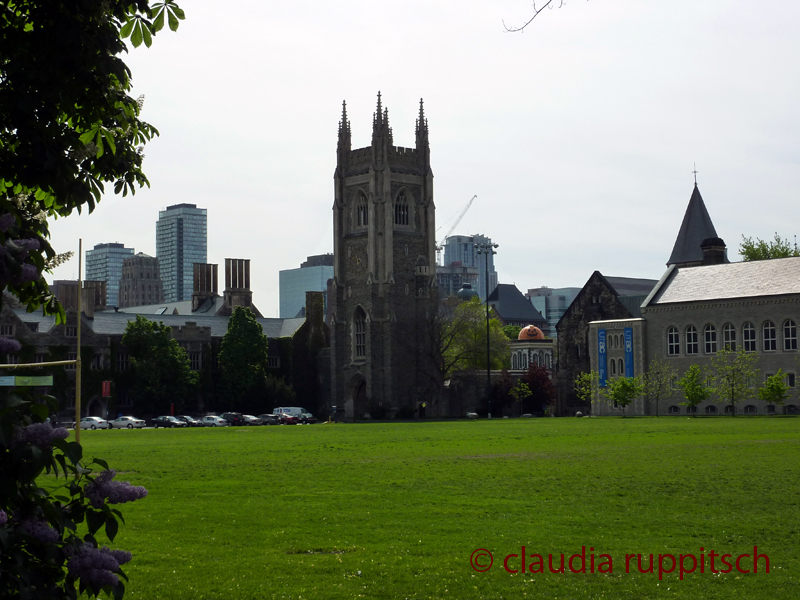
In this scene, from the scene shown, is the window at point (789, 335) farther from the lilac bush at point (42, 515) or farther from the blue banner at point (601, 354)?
the lilac bush at point (42, 515)

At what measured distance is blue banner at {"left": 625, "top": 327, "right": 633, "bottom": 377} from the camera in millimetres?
88562

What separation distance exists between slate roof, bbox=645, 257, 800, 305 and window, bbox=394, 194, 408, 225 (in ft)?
80.5

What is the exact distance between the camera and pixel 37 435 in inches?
236

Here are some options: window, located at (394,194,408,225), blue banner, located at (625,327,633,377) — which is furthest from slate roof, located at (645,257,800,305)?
window, located at (394,194,408,225)

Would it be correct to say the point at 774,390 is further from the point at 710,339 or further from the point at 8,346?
the point at 8,346

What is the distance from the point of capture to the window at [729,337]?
3236 inches

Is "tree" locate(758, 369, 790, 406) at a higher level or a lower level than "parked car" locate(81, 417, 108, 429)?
higher

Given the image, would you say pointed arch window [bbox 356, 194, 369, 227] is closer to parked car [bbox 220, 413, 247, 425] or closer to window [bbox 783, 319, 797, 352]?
parked car [bbox 220, 413, 247, 425]

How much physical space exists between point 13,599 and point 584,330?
333 ft

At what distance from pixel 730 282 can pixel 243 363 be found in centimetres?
4178

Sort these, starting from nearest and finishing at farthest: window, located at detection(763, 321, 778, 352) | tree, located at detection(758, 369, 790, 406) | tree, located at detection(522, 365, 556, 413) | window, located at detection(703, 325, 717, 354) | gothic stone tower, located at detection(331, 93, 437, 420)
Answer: tree, located at detection(758, 369, 790, 406)
window, located at detection(763, 321, 778, 352)
window, located at detection(703, 325, 717, 354)
gothic stone tower, located at detection(331, 93, 437, 420)
tree, located at detection(522, 365, 556, 413)

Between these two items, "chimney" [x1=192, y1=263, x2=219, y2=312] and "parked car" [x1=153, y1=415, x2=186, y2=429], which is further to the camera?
"chimney" [x1=192, y1=263, x2=219, y2=312]

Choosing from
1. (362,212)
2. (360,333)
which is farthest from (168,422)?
(362,212)

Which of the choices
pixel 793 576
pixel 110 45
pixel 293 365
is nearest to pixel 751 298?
pixel 293 365
